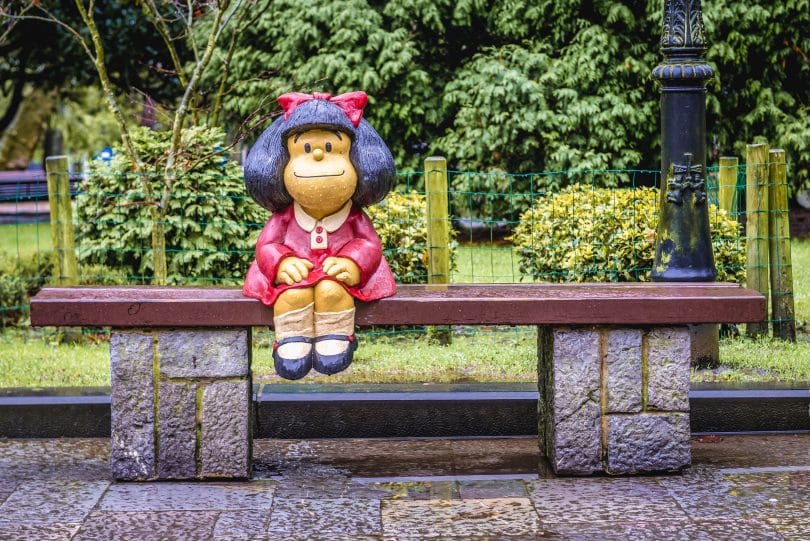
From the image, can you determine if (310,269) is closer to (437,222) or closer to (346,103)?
(346,103)

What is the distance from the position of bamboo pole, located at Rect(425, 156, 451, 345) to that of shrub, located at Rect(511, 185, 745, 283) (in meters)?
0.85

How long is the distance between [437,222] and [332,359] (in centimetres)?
305

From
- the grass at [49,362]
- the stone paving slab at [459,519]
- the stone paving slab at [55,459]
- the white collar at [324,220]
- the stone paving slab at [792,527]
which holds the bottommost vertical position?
the stone paving slab at [792,527]

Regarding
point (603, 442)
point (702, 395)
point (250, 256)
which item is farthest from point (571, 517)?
point (250, 256)

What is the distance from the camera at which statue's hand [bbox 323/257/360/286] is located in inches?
183

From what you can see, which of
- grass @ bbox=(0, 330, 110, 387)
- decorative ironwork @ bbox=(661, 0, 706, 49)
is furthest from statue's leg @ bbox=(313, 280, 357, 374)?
decorative ironwork @ bbox=(661, 0, 706, 49)

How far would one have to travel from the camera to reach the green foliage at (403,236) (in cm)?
812

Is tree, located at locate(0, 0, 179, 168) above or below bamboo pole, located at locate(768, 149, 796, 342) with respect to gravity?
above

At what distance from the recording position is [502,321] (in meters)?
4.80

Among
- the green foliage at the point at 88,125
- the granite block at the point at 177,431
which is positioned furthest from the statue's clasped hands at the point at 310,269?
the green foliage at the point at 88,125

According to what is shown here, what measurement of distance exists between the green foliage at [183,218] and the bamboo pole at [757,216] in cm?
350

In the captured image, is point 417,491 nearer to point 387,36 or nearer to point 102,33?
point 387,36

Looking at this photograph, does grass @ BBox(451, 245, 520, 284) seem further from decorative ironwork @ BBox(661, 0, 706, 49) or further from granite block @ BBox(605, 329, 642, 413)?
granite block @ BBox(605, 329, 642, 413)

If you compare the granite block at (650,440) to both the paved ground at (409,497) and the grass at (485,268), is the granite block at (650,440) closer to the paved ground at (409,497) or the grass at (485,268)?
the paved ground at (409,497)
